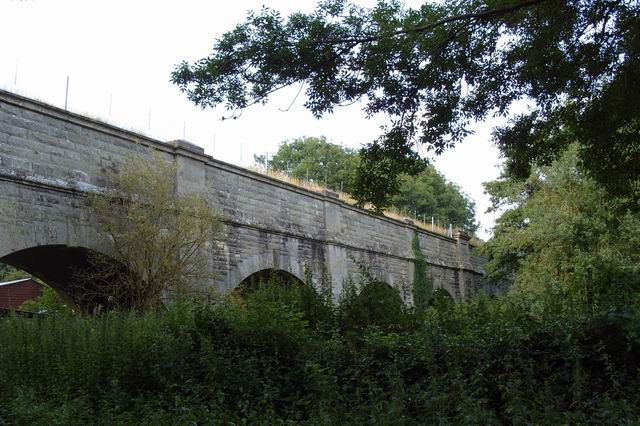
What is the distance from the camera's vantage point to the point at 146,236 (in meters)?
10.8

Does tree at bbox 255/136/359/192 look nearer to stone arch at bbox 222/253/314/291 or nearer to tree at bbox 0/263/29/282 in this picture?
tree at bbox 0/263/29/282

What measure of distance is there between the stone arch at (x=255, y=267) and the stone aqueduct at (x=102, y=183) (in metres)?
0.02

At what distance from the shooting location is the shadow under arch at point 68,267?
34.6 feet

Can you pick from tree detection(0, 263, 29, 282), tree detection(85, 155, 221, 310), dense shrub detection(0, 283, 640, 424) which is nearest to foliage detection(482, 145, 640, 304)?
tree detection(85, 155, 221, 310)

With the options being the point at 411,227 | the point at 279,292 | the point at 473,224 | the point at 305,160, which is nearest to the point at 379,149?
the point at 279,292

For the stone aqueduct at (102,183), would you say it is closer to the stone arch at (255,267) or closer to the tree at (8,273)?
the stone arch at (255,267)

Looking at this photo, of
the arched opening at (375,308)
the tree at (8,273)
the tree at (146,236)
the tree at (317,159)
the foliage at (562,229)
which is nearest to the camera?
the arched opening at (375,308)

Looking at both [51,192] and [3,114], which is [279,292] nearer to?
[51,192]

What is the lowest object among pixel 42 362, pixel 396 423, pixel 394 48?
pixel 396 423

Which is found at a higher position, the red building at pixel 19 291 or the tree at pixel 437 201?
the tree at pixel 437 201

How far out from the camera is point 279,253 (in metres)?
14.9

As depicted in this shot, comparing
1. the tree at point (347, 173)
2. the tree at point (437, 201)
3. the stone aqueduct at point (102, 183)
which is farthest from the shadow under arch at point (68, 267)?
the tree at point (437, 201)

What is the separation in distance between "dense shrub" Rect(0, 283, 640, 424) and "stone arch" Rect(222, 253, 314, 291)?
5858mm

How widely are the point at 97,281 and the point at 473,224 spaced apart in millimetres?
44066
